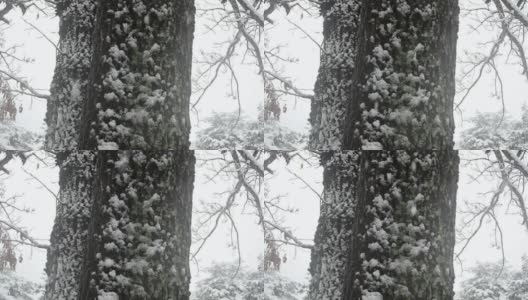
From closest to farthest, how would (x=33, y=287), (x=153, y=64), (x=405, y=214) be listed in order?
(x=405, y=214) < (x=153, y=64) < (x=33, y=287)

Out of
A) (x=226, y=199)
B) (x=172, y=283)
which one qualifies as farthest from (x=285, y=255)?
(x=172, y=283)

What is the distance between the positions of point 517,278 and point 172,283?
1.89m

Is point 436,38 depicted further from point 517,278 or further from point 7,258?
point 7,258

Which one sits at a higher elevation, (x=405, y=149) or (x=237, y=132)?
(x=237, y=132)

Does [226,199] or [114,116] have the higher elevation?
[114,116]

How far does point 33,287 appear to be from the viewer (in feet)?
10.7

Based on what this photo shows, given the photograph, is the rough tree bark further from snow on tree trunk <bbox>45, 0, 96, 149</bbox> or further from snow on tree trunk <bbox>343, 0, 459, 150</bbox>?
snow on tree trunk <bbox>45, 0, 96, 149</bbox>

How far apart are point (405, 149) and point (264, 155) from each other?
1.22 metres

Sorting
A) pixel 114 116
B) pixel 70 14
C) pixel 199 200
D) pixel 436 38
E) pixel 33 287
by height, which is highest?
pixel 70 14

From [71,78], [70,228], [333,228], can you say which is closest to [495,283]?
[333,228]

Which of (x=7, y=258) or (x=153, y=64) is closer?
(x=153, y=64)

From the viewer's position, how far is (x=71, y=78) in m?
3.34

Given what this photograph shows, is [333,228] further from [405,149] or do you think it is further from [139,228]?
[139,228]

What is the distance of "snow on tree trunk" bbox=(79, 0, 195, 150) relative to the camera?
2484mm
